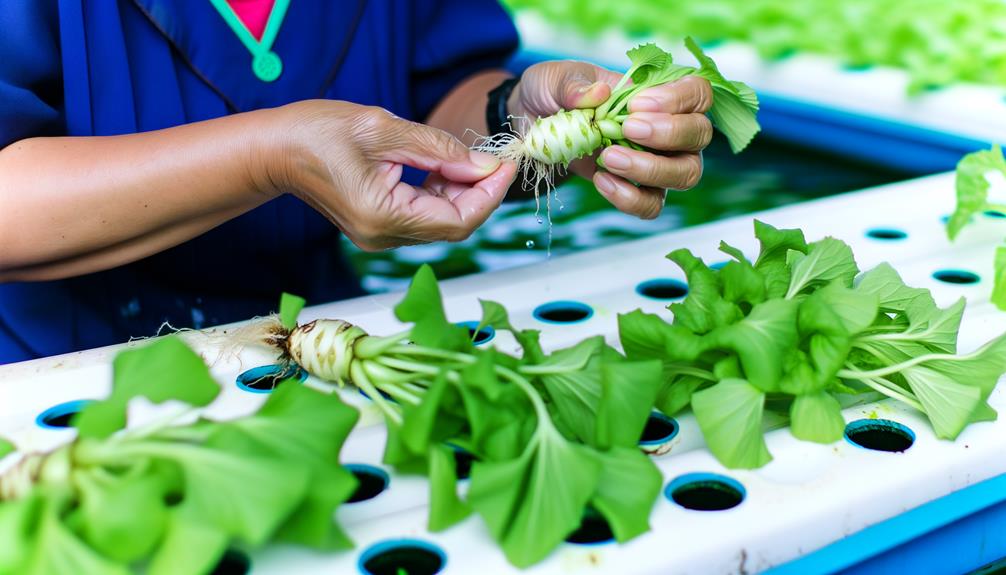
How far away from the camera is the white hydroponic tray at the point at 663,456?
0.79 m

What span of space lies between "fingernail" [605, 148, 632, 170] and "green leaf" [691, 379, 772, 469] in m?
0.39

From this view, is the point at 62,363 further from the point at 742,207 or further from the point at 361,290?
the point at 742,207

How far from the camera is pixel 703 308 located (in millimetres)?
987

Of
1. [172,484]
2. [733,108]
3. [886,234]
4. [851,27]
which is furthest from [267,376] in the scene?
[851,27]

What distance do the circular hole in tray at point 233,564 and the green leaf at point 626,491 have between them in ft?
0.91

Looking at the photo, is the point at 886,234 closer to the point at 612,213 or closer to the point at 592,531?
the point at 592,531

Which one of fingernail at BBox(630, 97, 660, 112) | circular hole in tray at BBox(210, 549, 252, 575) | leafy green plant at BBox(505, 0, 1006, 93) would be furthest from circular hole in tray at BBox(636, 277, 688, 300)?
leafy green plant at BBox(505, 0, 1006, 93)

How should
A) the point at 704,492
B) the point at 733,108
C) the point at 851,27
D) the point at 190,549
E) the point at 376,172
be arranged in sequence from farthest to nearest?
1. the point at 851,27
2. the point at 733,108
3. the point at 376,172
4. the point at 704,492
5. the point at 190,549

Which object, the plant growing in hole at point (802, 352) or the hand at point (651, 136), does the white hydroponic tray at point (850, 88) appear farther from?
the plant growing in hole at point (802, 352)

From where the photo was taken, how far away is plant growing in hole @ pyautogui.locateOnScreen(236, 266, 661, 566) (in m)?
0.77

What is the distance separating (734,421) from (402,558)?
32 centimetres

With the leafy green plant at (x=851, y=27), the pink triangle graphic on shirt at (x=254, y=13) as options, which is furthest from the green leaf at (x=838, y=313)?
the leafy green plant at (x=851, y=27)

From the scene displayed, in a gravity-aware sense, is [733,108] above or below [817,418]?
above

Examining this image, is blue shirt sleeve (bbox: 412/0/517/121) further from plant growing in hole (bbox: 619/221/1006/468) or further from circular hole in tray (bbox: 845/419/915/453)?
circular hole in tray (bbox: 845/419/915/453)
